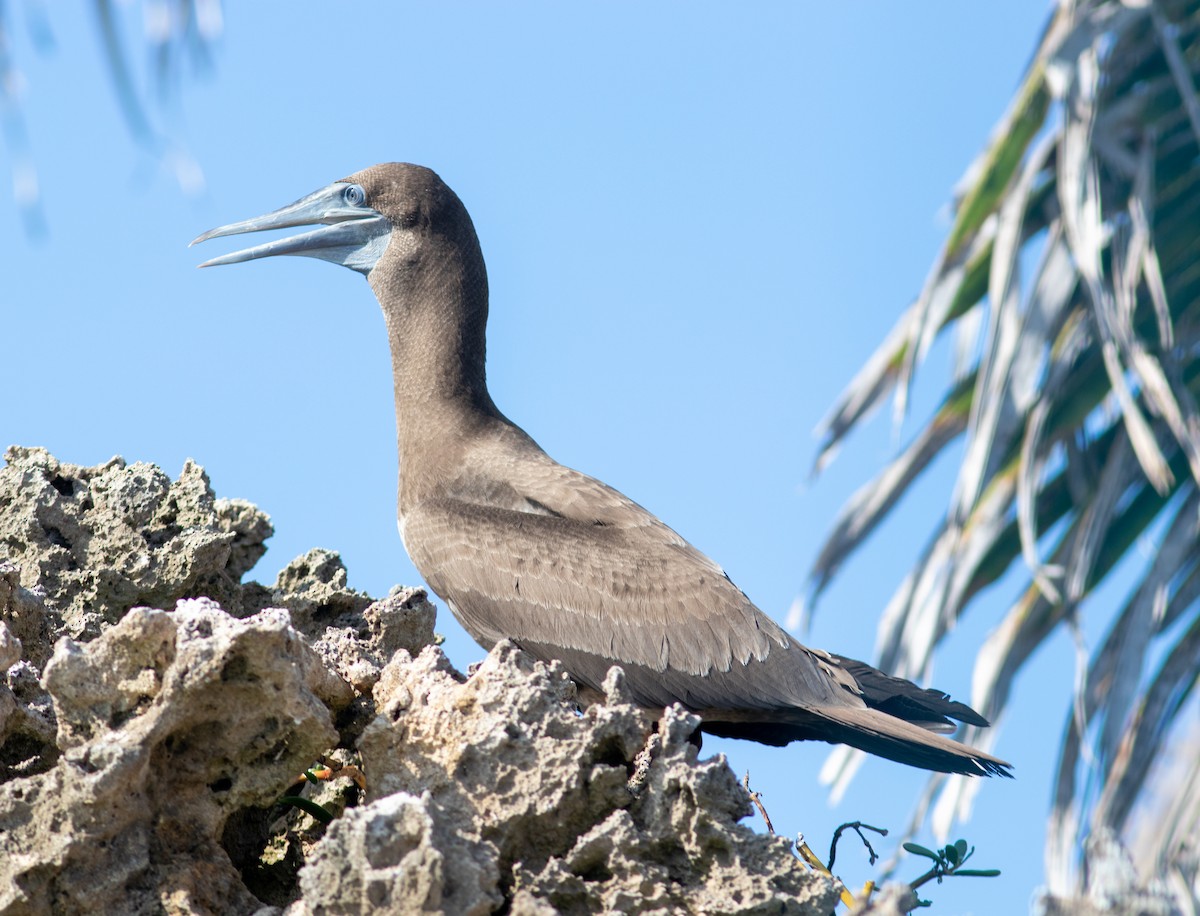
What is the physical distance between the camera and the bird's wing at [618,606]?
5.27m

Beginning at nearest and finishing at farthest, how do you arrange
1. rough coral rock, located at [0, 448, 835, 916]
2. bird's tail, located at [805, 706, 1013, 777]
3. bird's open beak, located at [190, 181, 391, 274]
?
rough coral rock, located at [0, 448, 835, 916] < bird's tail, located at [805, 706, 1013, 777] < bird's open beak, located at [190, 181, 391, 274]

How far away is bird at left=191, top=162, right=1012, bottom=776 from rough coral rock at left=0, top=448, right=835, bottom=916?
1816 mm

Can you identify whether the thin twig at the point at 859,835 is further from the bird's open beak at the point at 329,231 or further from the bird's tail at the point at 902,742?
the bird's open beak at the point at 329,231

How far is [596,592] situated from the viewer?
5.39 metres

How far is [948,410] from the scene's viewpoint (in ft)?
35.6

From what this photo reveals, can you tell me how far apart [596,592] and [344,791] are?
6.35 feet

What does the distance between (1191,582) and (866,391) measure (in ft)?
8.39

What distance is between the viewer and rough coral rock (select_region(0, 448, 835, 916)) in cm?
291

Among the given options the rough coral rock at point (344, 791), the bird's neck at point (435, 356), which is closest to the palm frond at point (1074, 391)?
the bird's neck at point (435, 356)

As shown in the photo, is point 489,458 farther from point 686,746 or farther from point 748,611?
point 686,746

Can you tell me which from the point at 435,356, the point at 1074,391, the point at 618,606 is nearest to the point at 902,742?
the point at 618,606

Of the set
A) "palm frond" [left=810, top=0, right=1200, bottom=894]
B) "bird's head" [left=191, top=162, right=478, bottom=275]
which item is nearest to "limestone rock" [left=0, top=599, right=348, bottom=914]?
"bird's head" [left=191, top=162, right=478, bottom=275]

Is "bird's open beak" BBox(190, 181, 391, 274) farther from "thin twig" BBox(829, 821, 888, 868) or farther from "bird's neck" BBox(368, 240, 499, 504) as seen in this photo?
"thin twig" BBox(829, 821, 888, 868)

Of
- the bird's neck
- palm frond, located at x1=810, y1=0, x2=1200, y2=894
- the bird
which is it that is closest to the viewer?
the bird
